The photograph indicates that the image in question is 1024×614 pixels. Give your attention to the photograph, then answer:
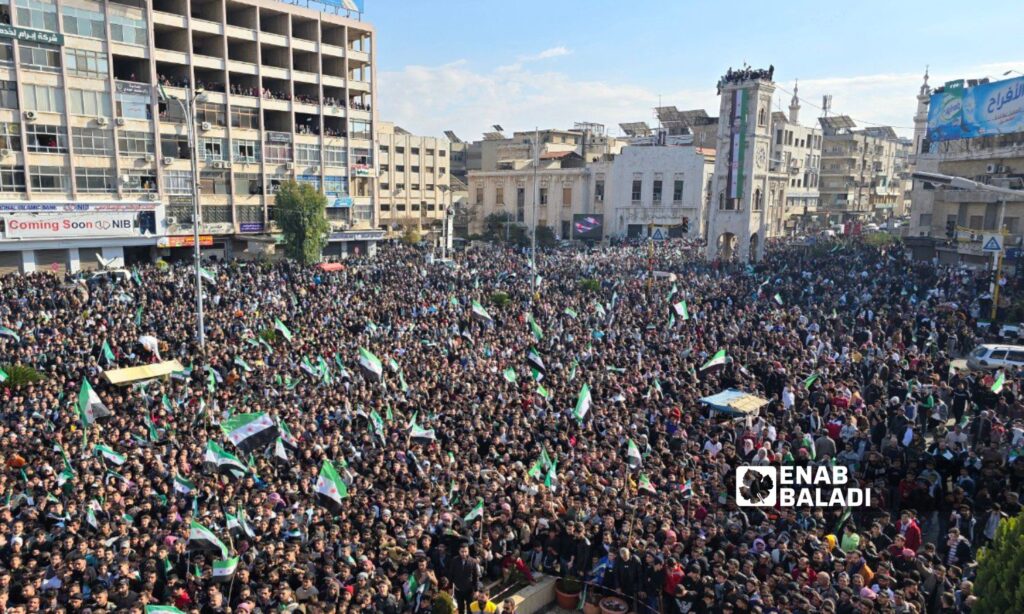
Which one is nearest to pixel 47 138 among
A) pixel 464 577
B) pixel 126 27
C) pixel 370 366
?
pixel 126 27

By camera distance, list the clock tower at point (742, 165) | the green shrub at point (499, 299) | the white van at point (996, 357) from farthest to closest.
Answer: the clock tower at point (742, 165)
the green shrub at point (499, 299)
the white van at point (996, 357)

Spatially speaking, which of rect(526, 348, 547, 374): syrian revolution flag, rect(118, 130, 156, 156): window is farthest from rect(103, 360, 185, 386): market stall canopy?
rect(118, 130, 156, 156): window

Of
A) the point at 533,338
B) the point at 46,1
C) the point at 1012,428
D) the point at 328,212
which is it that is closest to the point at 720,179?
the point at 328,212

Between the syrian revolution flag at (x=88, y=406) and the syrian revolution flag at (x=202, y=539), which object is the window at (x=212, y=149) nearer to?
the syrian revolution flag at (x=88, y=406)

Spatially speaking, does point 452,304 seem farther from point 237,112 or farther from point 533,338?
point 237,112

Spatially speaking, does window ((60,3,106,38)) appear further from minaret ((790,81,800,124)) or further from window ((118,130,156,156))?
minaret ((790,81,800,124))

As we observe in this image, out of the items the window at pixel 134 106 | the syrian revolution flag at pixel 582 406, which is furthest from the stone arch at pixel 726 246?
the window at pixel 134 106
